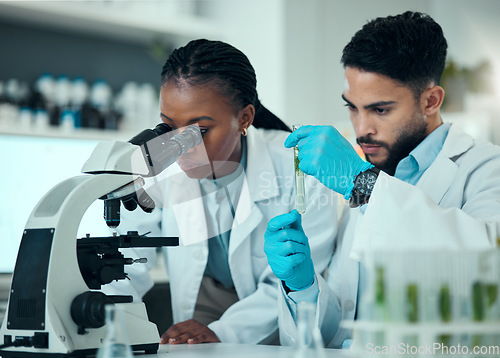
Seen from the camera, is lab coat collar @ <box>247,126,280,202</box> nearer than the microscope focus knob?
No

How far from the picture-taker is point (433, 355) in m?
0.79

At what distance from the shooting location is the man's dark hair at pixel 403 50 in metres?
1.63

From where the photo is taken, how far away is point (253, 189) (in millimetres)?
1786

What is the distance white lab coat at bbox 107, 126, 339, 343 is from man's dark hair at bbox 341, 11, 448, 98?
1.28 ft

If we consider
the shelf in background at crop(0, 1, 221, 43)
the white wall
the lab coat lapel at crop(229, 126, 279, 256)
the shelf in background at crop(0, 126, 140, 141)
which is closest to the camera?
the lab coat lapel at crop(229, 126, 279, 256)

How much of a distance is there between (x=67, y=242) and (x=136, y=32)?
239cm

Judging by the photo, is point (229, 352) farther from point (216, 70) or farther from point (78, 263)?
point (216, 70)

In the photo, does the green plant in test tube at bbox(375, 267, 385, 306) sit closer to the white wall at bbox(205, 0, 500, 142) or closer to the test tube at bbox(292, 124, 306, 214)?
the test tube at bbox(292, 124, 306, 214)

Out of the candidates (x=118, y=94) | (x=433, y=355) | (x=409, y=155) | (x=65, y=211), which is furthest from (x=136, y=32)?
(x=433, y=355)

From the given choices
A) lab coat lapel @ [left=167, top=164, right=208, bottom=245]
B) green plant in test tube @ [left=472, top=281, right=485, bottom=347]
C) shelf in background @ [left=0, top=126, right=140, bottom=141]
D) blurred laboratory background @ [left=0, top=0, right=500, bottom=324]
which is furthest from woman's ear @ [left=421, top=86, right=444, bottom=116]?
shelf in background @ [left=0, top=126, right=140, bottom=141]

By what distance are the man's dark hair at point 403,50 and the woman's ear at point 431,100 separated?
2 centimetres

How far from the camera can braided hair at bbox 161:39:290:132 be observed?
1532mm

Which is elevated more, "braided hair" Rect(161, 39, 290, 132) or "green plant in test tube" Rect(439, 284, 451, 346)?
"braided hair" Rect(161, 39, 290, 132)

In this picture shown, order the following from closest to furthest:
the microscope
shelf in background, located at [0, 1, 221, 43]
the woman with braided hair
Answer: the microscope → the woman with braided hair → shelf in background, located at [0, 1, 221, 43]
